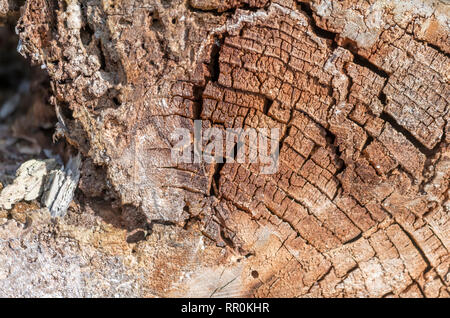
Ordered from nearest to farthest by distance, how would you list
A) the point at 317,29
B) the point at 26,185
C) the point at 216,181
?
the point at 317,29 → the point at 216,181 → the point at 26,185

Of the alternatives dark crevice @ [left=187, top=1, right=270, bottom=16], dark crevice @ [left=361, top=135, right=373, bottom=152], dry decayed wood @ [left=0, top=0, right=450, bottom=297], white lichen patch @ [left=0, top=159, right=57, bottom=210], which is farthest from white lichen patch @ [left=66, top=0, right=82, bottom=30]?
dark crevice @ [left=361, top=135, right=373, bottom=152]

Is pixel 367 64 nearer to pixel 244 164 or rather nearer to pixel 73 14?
pixel 244 164

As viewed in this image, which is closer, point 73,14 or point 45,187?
point 73,14

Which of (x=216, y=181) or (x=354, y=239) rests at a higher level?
(x=216, y=181)

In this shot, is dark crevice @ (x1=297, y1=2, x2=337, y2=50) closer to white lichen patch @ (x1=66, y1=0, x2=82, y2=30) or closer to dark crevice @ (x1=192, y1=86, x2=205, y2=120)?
dark crevice @ (x1=192, y1=86, x2=205, y2=120)

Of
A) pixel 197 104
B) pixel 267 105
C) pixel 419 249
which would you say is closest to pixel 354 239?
pixel 419 249

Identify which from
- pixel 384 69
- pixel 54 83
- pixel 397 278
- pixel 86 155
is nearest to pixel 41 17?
pixel 54 83

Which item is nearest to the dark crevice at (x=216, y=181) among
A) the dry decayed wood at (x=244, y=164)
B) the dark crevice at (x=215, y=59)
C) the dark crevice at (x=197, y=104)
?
the dry decayed wood at (x=244, y=164)

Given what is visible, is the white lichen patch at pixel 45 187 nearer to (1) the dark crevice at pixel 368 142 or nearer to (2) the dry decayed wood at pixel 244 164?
(2) the dry decayed wood at pixel 244 164

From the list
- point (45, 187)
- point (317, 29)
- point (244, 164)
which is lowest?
point (45, 187)
